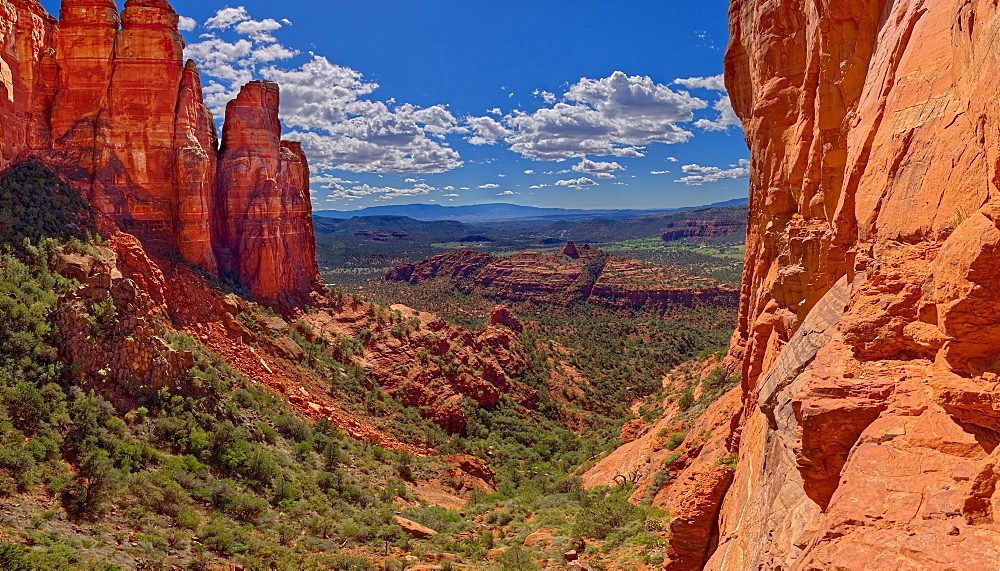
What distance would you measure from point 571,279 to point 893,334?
105716 mm

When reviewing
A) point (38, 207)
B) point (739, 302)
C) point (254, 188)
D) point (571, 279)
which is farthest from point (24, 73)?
point (571, 279)

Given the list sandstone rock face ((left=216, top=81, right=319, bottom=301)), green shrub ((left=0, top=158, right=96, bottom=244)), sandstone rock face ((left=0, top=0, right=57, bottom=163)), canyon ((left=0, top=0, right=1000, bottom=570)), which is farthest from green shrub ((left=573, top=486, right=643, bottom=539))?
sandstone rock face ((left=0, top=0, right=57, bottom=163))

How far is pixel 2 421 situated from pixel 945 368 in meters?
22.4

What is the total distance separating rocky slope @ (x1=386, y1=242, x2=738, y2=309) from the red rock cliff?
8736 cm

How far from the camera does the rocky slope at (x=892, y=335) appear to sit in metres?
5.67

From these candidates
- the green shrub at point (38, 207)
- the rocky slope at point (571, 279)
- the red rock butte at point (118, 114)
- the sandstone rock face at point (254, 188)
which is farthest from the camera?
the rocky slope at point (571, 279)

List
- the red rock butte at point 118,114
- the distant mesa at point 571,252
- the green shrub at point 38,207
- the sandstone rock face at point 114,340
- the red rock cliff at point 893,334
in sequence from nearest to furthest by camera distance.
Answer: the red rock cliff at point 893,334 < the sandstone rock face at point 114,340 < the green shrub at point 38,207 < the red rock butte at point 118,114 < the distant mesa at point 571,252

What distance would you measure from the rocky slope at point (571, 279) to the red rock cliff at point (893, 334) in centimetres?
8736

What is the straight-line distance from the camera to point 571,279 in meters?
112

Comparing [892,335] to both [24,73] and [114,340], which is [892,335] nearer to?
[114,340]

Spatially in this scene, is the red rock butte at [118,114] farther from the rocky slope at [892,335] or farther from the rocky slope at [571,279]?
the rocky slope at [571,279]

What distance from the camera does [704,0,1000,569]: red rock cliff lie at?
5664mm

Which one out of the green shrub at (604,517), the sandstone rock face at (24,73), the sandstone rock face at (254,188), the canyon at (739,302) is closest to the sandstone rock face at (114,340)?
the canyon at (739,302)

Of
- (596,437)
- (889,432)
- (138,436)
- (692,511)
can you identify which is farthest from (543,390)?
(889,432)
